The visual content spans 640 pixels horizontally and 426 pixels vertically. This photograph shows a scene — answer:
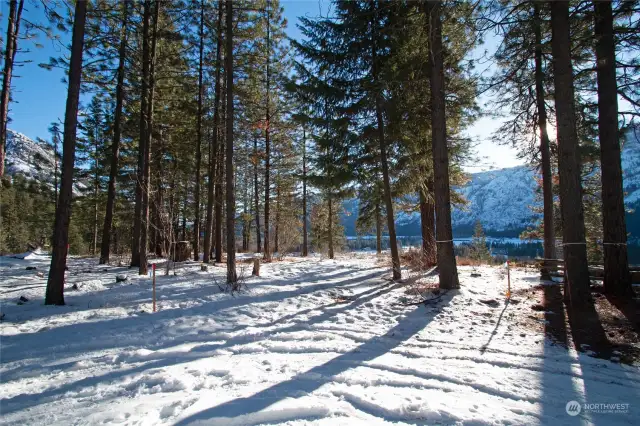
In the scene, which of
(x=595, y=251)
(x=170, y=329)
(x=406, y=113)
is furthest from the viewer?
(x=595, y=251)

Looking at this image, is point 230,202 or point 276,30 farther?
point 276,30

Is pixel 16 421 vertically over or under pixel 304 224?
under

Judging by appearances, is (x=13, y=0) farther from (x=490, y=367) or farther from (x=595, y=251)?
(x=595, y=251)

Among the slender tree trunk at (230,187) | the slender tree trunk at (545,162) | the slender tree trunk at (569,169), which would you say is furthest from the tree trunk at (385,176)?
the slender tree trunk at (545,162)

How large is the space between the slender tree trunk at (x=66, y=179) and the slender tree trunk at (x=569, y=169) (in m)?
9.85

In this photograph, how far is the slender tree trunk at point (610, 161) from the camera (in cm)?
611

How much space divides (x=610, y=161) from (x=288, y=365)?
8.12 m

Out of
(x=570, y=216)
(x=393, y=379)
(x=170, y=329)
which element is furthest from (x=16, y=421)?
(x=570, y=216)

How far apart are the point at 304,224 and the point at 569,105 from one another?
1785 cm

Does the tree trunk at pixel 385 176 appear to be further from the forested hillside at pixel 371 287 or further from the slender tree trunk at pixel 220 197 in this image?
the slender tree trunk at pixel 220 197

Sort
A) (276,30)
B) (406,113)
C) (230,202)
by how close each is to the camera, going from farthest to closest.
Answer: (276,30) < (406,113) < (230,202)

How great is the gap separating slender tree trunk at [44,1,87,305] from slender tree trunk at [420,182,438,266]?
32.5 feet

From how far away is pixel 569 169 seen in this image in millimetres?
5434

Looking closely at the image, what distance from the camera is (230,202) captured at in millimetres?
7500
